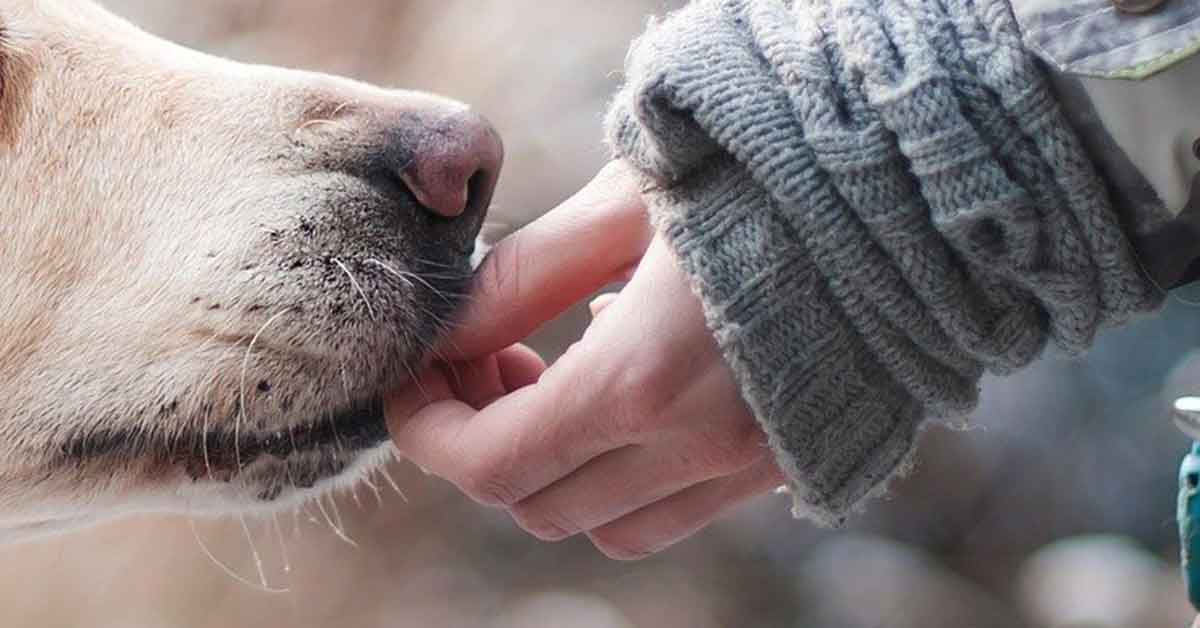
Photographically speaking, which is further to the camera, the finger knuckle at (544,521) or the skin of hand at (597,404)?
the finger knuckle at (544,521)

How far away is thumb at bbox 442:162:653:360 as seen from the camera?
114cm

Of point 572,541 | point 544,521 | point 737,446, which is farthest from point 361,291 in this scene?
point 572,541

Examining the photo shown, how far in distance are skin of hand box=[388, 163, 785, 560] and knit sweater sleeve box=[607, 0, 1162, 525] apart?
47 millimetres

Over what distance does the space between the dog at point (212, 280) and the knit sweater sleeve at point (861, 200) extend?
278 millimetres

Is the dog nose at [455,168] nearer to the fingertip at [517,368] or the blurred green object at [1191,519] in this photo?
the fingertip at [517,368]

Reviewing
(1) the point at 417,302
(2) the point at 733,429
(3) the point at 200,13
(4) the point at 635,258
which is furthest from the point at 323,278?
(3) the point at 200,13

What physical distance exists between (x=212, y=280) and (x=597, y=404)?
0.41m

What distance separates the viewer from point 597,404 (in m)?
1.03

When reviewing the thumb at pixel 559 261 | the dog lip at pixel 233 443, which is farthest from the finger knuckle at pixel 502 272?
the dog lip at pixel 233 443

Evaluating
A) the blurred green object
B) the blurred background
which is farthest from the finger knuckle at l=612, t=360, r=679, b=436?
the blurred background

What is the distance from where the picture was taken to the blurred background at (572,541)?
2523 mm

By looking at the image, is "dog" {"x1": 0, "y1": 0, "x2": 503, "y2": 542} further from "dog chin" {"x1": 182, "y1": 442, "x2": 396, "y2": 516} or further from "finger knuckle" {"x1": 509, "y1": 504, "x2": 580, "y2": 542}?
"finger knuckle" {"x1": 509, "y1": 504, "x2": 580, "y2": 542}

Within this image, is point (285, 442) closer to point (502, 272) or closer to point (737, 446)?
point (502, 272)

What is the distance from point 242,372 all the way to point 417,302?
0.54 ft
